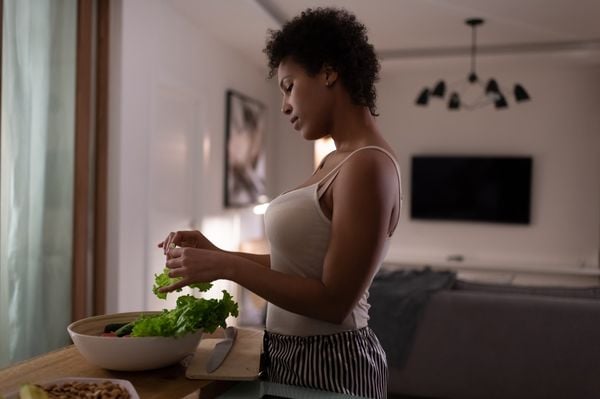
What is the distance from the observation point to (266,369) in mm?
1154

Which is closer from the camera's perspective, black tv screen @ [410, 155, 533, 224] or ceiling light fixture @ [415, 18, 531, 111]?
ceiling light fixture @ [415, 18, 531, 111]

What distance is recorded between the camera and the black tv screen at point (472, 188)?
18.9 feet

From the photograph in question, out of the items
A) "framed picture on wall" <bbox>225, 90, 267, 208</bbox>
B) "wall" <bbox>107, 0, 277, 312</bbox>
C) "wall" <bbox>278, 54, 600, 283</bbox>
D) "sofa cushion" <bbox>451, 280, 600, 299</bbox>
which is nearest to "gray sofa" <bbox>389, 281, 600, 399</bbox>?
"sofa cushion" <bbox>451, 280, 600, 299</bbox>

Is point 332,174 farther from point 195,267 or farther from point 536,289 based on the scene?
point 536,289

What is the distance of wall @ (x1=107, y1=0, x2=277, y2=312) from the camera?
3.35 metres

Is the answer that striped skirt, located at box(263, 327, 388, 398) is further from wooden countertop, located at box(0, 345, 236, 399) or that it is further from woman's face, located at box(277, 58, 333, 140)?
woman's face, located at box(277, 58, 333, 140)

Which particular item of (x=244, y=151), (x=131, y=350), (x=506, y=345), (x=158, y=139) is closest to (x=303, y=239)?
(x=131, y=350)

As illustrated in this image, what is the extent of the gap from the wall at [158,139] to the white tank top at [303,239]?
2430 mm

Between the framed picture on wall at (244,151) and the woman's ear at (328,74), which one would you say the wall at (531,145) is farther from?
the woman's ear at (328,74)

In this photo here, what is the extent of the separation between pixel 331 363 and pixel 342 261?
0.22 meters

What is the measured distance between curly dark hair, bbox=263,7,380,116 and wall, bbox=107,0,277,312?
2.43 metres

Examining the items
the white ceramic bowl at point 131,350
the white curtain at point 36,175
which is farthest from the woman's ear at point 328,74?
the white curtain at point 36,175

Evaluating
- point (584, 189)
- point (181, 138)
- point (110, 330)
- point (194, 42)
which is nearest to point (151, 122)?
point (181, 138)

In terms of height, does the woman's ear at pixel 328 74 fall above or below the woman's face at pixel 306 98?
above
